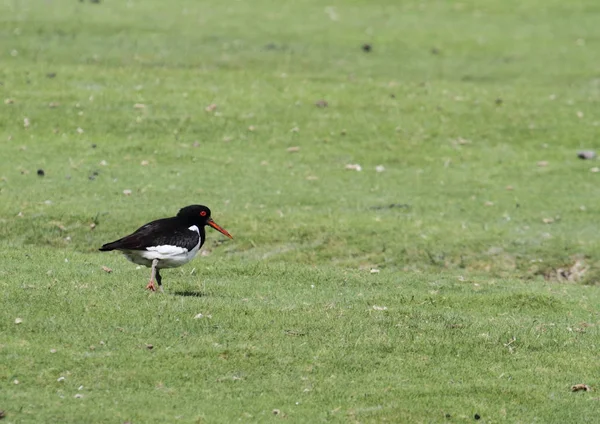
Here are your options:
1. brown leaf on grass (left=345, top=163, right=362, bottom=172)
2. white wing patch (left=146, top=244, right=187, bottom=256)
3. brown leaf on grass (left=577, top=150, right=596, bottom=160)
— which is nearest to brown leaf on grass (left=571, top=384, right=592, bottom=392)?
white wing patch (left=146, top=244, right=187, bottom=256)

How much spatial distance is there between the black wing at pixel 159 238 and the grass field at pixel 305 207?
80cm

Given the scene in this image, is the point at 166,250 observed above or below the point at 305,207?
above

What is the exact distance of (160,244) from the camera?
634 inches

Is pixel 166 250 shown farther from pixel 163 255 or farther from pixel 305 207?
pixel 305 207

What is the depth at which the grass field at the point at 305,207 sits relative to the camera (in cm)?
1387

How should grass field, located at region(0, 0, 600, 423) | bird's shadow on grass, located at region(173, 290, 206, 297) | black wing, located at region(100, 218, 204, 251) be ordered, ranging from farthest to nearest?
bird's shadow on grass, located at region(173, 290, 206, 297)
black wing, located at region(100, 218, 204, 251)
grass field, located at region(0, 0, 600, 423)

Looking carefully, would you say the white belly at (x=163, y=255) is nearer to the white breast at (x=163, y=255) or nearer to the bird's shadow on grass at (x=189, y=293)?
the white breast at (x=163, y=255)

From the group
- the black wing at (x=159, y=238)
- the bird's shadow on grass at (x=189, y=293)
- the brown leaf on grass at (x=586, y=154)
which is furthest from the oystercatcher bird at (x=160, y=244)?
the brown leaf on grass at (x=586, y=154)

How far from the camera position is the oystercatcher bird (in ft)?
52.7

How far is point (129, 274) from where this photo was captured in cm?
1830

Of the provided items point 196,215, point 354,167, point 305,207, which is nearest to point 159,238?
point 196,215

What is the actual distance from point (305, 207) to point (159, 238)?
9.81 metres

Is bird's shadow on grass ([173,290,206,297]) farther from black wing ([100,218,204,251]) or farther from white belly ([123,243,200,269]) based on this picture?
black wing ([100,218,204,251])

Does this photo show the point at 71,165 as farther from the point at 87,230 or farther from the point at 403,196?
the point at 403,196
